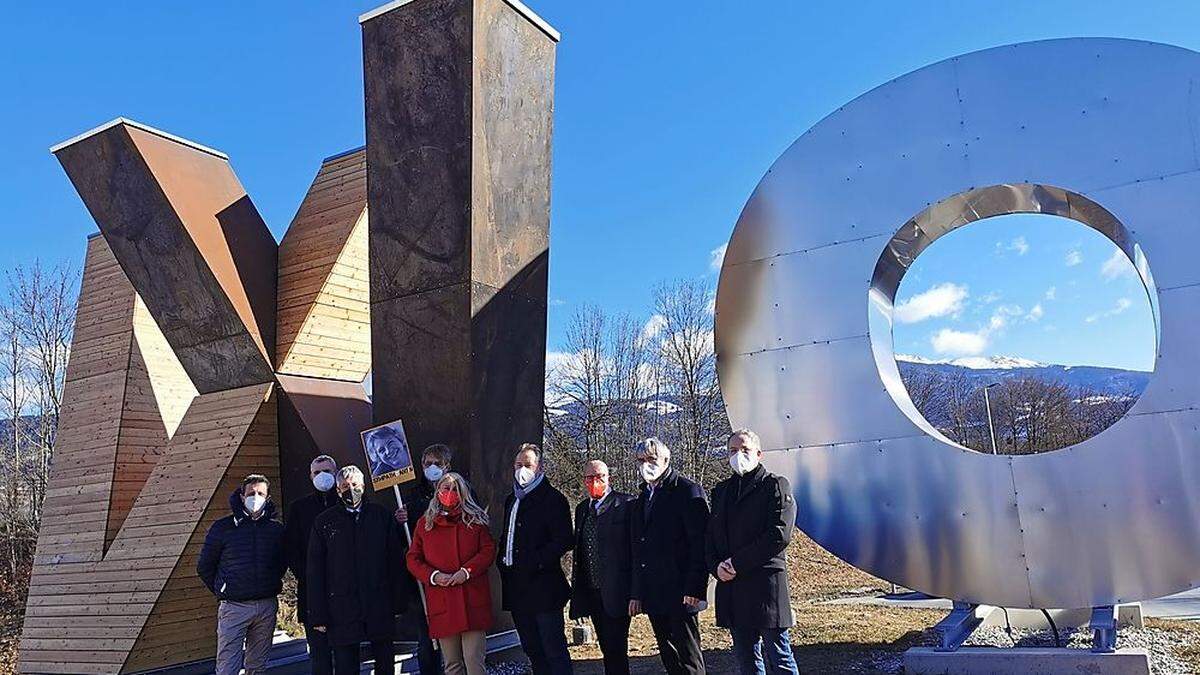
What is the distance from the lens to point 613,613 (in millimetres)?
5047

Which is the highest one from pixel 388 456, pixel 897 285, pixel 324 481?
pixel 897 285

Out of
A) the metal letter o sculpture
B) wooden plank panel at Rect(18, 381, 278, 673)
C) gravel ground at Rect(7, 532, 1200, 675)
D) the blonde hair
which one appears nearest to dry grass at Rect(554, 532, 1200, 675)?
gravel ground at Rect(7, 532, 1200, 675)

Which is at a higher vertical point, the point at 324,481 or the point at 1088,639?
the point at 324,481

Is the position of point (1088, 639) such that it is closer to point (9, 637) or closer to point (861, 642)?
point (861, 642)

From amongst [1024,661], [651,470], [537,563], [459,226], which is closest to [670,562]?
[651,470]

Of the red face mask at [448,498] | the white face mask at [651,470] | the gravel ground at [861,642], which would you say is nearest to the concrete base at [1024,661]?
the gravel ground at [861,642]

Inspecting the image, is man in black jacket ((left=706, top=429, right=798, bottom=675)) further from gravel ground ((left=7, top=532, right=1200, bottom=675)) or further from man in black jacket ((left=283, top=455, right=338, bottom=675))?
man in black jacket ((left=283, top=455, right=338, bottom=675))

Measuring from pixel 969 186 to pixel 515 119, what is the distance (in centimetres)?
355

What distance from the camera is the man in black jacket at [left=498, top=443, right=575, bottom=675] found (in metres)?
5.32

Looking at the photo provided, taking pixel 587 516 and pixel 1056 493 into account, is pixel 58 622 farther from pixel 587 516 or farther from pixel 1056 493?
pixel 1056 493

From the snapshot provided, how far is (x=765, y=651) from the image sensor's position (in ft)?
15.4

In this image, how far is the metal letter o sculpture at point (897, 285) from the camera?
5.36 metres

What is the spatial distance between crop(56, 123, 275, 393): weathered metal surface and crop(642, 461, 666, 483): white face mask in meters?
5.04

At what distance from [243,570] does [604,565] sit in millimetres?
2432
